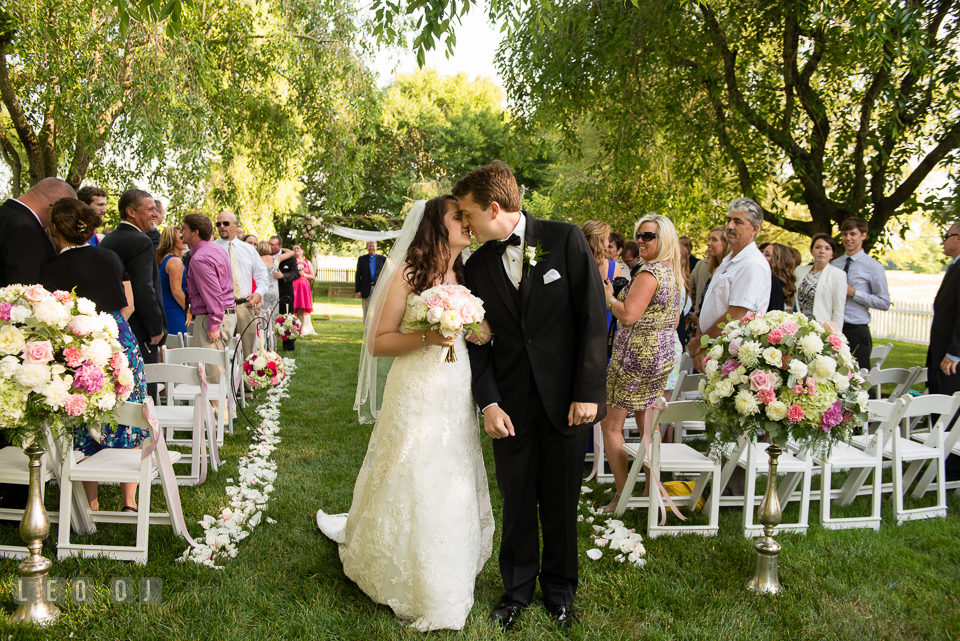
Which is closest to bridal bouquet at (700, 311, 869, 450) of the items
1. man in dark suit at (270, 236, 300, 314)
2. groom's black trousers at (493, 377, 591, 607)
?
groom's black trousers at (493, 377, 591, 607)

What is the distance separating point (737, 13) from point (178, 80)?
7519mm

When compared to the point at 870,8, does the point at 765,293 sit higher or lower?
lower

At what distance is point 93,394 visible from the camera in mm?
3080

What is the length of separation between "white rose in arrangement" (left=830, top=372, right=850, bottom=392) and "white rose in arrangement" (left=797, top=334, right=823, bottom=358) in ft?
0.51

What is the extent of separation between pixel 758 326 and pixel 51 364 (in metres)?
3.65

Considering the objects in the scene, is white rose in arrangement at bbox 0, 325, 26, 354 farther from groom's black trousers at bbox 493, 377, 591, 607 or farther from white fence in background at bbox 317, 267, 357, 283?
white fence in background at bbox 317, 267, 357, 283

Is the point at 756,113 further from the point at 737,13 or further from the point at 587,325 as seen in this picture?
the point at 587,325

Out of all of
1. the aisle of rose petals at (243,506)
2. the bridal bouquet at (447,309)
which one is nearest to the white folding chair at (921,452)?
the bridal bouquet at (447,309)

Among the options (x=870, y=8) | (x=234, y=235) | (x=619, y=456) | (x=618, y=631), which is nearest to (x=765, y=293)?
(x=619, y=456)

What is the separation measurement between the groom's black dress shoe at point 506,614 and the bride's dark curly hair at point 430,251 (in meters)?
1.68

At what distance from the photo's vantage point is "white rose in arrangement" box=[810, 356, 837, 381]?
336cm

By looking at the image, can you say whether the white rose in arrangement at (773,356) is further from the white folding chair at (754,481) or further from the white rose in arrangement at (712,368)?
the white folding chair at (754,481)

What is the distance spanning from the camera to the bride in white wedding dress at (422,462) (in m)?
3.15

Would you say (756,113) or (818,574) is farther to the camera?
(756,113)
